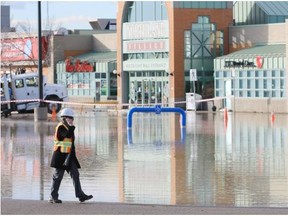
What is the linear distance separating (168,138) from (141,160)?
26.4 feet

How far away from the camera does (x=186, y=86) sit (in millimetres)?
62406

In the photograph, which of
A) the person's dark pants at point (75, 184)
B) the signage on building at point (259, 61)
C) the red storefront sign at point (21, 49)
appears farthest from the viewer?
the red storefront sign at point (21, 49)

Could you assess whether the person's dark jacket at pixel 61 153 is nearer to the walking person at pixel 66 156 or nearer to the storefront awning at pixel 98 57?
the walking person at pixel 66 156

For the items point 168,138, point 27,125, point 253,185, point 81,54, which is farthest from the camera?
point 81,54

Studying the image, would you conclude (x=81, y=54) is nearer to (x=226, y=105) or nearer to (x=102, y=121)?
(x=226, y=105)

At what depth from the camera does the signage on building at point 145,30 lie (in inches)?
2507

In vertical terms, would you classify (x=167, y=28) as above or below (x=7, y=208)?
above

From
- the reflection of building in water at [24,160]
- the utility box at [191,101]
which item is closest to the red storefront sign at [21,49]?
the utility box at [191,101]

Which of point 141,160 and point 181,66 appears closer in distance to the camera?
point 141,160

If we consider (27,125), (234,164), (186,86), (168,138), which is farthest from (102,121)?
(234,164)

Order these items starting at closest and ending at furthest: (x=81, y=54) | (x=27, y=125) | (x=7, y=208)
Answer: (x=7, y=208) < (x=27, y=125) < (x=81, y=54)

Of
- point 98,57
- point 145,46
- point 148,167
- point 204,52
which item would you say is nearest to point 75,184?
point 148,167

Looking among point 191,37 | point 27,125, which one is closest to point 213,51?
point 191,37

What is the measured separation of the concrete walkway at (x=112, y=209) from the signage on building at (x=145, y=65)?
160 ft
